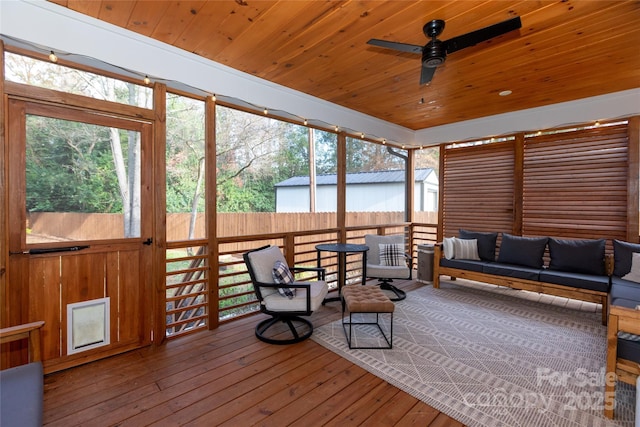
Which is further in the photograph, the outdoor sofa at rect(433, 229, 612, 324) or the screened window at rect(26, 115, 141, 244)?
the outdoor sofa at rect(433, 229, 612, 324)

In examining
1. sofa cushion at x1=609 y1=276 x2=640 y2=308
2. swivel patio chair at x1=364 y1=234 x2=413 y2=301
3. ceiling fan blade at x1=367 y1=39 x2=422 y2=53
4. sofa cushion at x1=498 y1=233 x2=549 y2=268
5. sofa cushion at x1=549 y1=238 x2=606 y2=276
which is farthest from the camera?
swivel patio chair at x1=364 y1=234 x2=413 y2=301

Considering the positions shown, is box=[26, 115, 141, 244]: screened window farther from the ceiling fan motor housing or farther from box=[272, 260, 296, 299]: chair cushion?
the ceiling fan motor housing

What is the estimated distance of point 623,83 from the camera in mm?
3584

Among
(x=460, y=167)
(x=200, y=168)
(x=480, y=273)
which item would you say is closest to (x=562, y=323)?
(x=480, y=273)

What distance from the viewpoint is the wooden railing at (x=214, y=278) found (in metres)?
3.08

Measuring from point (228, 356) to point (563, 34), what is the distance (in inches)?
161

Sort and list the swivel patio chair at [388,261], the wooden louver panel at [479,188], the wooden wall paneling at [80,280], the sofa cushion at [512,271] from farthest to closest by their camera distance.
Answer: the wooden louver panel at [479,188]
the swivel patio chair at [388,261]
the sofa cushion at [512,271]
the wooden wall paneling at [80,280]

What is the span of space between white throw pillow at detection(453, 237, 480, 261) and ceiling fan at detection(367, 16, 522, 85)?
3.10m

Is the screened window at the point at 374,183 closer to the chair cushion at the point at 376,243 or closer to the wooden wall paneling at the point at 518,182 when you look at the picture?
the chair cushion at the point at 376,243

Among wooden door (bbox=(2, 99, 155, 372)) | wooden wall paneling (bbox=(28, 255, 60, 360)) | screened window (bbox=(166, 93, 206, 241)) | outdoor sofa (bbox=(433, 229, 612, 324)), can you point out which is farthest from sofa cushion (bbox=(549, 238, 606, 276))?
wooden wall paneling (bbox=(28, 255, 60, 360))

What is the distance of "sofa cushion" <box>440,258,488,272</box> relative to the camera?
437cm

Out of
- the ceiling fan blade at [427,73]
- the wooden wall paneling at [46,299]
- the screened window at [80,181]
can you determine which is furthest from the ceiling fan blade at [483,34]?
the wooden wall paneling at [46,299]

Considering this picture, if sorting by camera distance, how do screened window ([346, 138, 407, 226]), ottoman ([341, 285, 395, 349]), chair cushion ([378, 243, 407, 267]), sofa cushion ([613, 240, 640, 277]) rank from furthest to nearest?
1. screened window ([346, 138, 407, 226])
2. chair cushion ([378, 243, 407, 267])
3. sofa cushion ([613, 240, 640, 277])
4. ottoman ([341, 285, 395, 349])

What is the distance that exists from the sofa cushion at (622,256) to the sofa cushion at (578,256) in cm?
12
